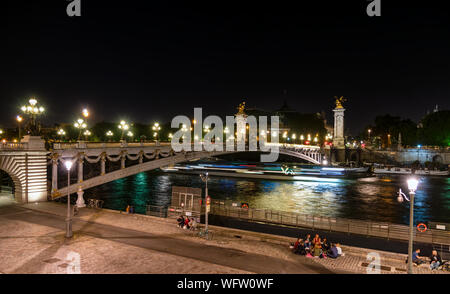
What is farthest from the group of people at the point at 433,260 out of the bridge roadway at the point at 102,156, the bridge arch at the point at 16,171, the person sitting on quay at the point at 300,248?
the bridge arch at the point at 16,171

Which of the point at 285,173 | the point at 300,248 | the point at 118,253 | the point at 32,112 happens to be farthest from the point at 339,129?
the point at 118,253

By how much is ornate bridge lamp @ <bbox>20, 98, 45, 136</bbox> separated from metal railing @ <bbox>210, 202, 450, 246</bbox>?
17575 millimetres

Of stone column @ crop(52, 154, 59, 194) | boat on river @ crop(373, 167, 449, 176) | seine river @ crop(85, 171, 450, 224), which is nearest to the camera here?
stone column @ crop(52, 154, 59, 194)

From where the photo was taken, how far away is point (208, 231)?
20375 millimetres

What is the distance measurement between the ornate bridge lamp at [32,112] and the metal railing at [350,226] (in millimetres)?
17575

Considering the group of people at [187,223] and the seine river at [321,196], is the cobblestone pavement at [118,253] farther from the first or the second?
the seine river at [321,196]

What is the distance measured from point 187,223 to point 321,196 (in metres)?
36.1

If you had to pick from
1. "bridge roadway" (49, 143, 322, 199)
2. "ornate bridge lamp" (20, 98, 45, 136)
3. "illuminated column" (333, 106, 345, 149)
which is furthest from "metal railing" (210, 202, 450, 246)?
"illuminated column" (333, 106, 345, 149)

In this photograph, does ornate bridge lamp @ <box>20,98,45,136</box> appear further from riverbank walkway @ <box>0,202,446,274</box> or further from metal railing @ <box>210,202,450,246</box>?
metal railing @ <box>210,202,450,246</box>

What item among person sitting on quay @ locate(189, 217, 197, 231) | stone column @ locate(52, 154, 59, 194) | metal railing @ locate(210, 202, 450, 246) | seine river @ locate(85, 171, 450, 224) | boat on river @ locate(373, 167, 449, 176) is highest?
stone column @ locate(52, 154, 59, 194)

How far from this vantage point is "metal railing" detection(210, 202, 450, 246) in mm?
20562

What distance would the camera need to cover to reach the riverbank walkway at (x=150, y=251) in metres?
14.8

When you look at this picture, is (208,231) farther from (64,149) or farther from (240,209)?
(64,149)
